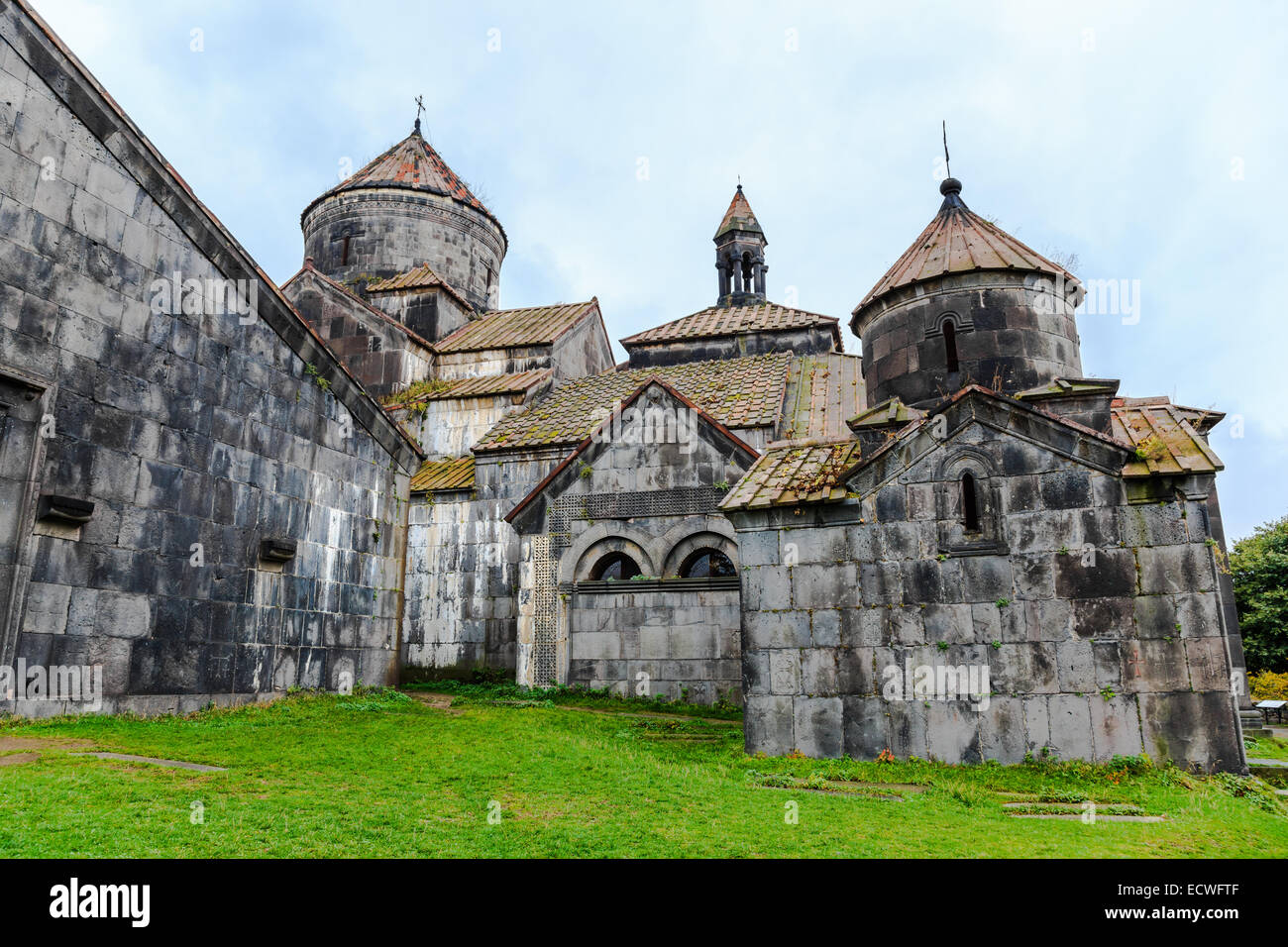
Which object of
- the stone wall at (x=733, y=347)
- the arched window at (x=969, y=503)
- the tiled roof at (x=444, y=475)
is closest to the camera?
the arched window at (x=969, y=503)

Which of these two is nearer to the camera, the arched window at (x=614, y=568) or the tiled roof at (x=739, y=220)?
the arched window at (x=614, y=568)

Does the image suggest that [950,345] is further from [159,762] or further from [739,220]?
[739,220]

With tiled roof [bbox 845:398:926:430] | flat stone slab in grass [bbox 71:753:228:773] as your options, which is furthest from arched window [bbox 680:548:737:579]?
flat stone slab in grass [bbox 71:753:228:773]

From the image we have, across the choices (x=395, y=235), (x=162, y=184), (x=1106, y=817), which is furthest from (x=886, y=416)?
(x=395, y=235)

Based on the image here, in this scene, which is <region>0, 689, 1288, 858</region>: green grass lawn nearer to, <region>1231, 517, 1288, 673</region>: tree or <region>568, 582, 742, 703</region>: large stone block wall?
<region>568, 582, 742, 703</region>: large stone block wall

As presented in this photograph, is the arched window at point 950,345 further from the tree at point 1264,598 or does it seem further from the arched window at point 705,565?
the tree at point 1264,598

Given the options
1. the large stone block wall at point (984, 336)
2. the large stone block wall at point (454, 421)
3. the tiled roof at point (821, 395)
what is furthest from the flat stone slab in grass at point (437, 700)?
the large stone block wall at point (984, 336)

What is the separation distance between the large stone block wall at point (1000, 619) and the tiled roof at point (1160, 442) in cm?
22

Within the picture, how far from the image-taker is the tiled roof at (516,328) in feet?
62.3

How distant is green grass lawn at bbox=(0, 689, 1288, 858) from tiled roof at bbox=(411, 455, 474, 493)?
6.64m

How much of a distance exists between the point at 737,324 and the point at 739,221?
4405 mm

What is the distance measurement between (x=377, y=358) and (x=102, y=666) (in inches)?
422

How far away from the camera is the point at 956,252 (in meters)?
10.2
